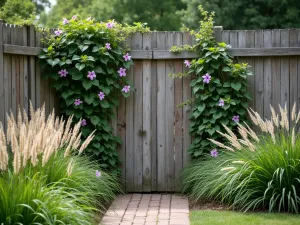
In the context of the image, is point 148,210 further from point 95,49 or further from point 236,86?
point 95,49

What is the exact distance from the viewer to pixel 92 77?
759cm

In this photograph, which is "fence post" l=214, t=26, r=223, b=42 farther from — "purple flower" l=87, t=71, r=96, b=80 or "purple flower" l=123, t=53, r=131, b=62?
"purple flower" l=87, t=71, r=96, b=80

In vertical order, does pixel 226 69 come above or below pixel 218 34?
below

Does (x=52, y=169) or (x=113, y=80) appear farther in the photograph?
(x=113, y=80)

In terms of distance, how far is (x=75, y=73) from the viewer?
7594 mm

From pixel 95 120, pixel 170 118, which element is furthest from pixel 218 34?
pixel 95 120

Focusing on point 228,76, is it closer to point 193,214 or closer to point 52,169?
point 193,214

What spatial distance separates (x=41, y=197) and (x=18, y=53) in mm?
2662

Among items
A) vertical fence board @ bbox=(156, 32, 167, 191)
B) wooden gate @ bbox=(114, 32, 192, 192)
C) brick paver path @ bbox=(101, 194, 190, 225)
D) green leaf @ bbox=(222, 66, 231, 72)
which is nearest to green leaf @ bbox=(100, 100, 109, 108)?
wooden gate @ bbox=(114, 32, 192, 192)

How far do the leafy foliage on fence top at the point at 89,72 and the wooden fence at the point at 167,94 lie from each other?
0.27 metres

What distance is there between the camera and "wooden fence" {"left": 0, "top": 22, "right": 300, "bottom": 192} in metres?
7.91

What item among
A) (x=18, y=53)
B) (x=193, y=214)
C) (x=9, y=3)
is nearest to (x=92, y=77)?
(x=18, y=53)

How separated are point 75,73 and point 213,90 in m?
1.84

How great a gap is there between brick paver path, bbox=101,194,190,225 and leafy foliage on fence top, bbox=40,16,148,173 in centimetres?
63
